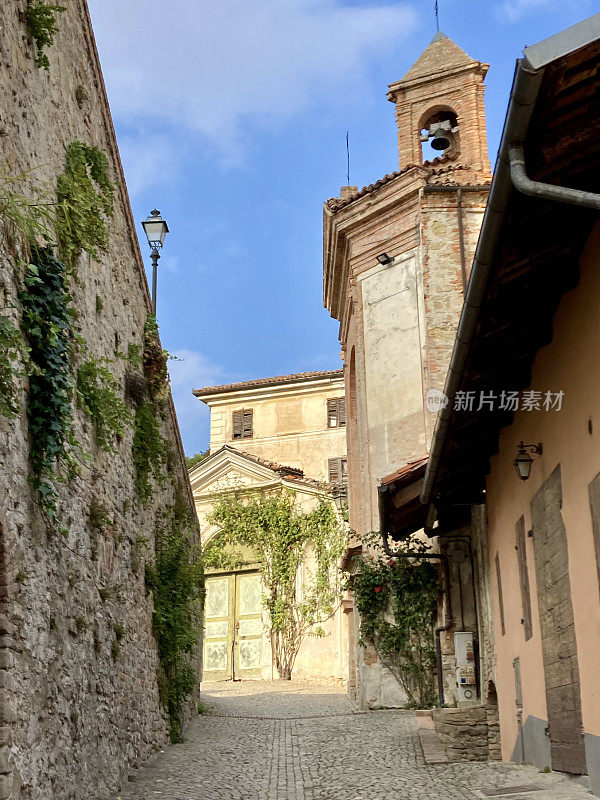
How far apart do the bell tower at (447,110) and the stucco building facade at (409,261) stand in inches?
0.8

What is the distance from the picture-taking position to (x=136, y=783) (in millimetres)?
8711

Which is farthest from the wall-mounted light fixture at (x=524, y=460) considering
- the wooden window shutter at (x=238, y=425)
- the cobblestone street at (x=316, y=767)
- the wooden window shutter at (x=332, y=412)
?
the wooden window shutter at (x=238, y=425)

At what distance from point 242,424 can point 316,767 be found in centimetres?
2232

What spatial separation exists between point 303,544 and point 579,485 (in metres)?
18.7

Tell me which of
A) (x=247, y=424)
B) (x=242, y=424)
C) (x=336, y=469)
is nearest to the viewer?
(x=336, y=469)

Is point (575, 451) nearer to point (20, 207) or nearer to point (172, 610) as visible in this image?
point (20, 207)

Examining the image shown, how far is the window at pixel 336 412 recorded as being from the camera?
98.8 ft

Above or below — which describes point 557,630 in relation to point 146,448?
below

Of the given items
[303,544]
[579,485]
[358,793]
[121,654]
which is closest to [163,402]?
[121,654]

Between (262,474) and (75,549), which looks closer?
(75,549)

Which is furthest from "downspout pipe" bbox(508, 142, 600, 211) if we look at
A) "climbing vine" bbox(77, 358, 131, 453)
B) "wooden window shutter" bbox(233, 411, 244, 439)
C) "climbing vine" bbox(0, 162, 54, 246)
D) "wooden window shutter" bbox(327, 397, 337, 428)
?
"wooden window shutter" bbox(233, 411, 244, 439)

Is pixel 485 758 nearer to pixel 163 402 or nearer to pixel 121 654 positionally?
pixel 121 654

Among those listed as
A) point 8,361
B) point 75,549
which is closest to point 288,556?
point 75,549

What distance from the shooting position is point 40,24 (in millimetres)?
7363
